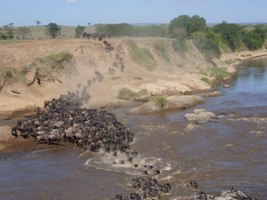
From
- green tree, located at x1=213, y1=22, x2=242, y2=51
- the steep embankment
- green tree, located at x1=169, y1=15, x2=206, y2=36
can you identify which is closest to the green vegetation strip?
the steep embankment

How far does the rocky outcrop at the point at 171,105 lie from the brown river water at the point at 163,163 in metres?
1.49

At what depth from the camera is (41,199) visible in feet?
60.6

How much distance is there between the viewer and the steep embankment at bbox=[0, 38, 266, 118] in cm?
3816

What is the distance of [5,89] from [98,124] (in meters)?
13.7

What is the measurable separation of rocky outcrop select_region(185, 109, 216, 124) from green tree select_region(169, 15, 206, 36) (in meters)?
58.3

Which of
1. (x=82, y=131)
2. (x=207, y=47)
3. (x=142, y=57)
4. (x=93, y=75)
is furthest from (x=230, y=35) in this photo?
(x=82, y=131)

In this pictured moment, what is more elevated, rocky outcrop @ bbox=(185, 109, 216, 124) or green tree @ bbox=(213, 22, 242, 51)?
green tree @ bbox=(213, 22, 242, 51)

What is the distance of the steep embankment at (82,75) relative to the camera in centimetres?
3816

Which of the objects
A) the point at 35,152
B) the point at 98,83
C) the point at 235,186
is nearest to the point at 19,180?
the point at 35,152

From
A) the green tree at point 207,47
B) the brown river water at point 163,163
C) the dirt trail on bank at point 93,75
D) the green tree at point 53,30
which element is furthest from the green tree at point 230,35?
the brown river water at point 163,163

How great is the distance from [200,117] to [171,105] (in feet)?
14.6

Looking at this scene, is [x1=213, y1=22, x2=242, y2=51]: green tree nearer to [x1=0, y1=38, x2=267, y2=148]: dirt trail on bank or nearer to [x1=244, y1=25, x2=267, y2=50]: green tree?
[x1=244, y1=25, x2=267, y2=50]: green tree

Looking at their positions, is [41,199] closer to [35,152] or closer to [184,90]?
[35,152]

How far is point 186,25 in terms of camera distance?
93875 millimetres
